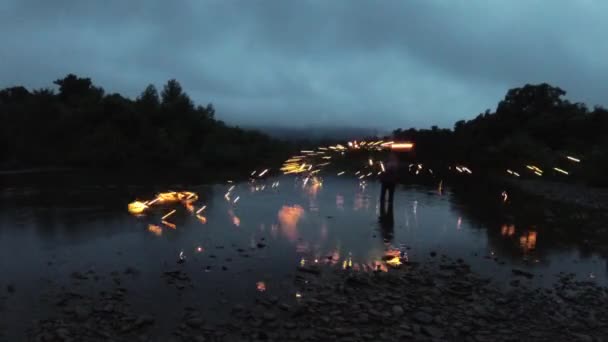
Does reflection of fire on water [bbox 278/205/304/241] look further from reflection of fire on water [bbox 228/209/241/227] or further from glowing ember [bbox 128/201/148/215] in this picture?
glowing ember [bbox 128/201/148/215]

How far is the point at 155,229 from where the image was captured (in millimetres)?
20906

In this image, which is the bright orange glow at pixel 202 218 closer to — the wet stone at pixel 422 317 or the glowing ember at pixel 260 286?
the glowing ember at pixel 260 286

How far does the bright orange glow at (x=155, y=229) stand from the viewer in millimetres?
20141

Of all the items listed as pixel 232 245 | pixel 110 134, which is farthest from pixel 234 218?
pixel 110 134

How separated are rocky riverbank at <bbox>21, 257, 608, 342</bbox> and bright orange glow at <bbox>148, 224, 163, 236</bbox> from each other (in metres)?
6.10

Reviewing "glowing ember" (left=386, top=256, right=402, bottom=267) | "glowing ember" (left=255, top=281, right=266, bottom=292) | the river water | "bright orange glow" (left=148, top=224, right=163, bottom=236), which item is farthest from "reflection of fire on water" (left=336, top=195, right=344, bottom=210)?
"glowing ember" (left=255, top=281, right=266, bottom=292)

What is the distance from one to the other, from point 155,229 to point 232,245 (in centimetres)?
424

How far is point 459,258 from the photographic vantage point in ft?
58.4

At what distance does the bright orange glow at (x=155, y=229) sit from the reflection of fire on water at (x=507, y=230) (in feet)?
48.8

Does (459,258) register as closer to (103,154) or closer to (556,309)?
(556,309)

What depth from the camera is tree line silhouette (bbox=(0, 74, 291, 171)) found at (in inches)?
2672

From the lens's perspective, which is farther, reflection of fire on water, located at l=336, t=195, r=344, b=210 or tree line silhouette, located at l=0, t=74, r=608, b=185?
tree line silhouette, located at l=0, t=74, r=608, b=185

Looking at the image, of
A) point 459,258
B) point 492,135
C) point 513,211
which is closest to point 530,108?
point 492,135

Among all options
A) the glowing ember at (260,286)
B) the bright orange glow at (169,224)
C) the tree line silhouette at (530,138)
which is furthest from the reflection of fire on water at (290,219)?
the tree line silhouette at (530,138)
